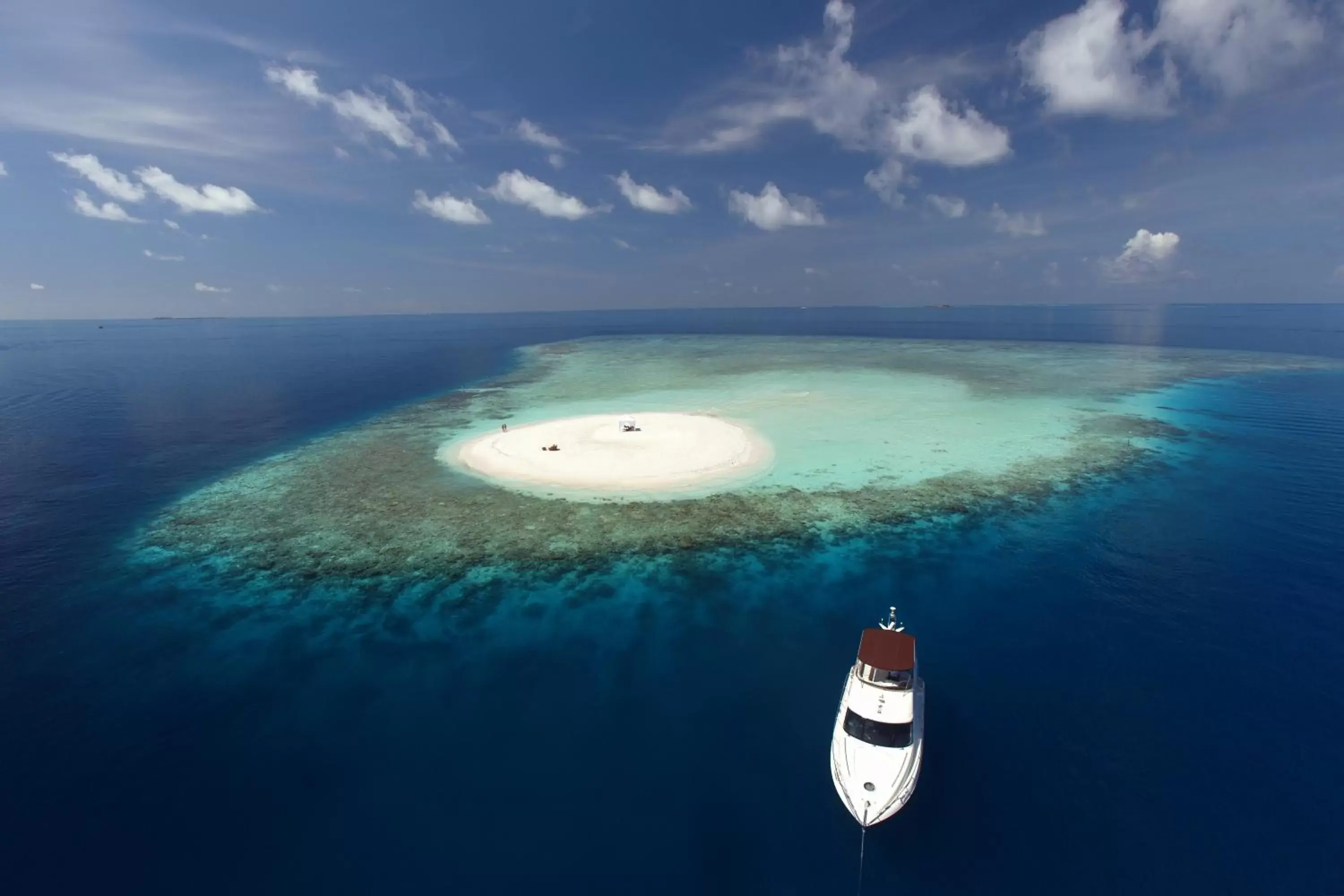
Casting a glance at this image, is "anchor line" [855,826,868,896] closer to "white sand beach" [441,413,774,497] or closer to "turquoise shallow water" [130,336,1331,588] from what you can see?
"turquoise shallow water" [130,336,1331,588]

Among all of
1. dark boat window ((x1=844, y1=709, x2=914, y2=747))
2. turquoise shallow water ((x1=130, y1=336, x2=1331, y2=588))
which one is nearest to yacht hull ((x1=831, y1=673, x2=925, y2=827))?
dark boat window ((x1=844, y1=709, x2=914, y2=747))

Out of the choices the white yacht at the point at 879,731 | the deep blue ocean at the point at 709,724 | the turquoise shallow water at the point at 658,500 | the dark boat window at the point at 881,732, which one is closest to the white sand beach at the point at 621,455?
the turquoise shallow water at the point at 658,500

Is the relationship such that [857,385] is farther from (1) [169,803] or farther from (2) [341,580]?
(1) [169,803]

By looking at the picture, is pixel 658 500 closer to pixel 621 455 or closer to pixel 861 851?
pixel 621 455

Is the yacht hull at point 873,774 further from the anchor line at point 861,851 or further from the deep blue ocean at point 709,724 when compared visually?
the deep blue ocean at point 709,724

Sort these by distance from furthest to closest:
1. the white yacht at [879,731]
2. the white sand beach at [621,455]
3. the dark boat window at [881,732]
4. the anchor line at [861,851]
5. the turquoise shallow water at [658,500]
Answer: the white sand beach at [621,455] → the turquoise shallow water at [658,500] → the dark boat window at [881,732] → the white yacht at [879,731] → the anchor line at [861,851]

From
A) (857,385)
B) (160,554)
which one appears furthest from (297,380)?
(857,385)
